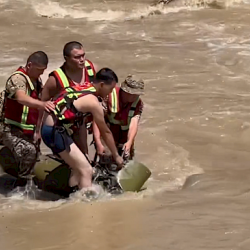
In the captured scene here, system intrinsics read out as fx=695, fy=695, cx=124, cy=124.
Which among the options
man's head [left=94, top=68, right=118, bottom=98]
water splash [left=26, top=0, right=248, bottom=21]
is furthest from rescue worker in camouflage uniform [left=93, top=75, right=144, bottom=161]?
water splash [left=26, top=0, right=248, bottom=21]

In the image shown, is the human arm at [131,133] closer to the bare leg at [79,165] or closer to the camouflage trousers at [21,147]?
the bare leg at [79,165]

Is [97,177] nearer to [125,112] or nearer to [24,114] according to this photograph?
[125,112]

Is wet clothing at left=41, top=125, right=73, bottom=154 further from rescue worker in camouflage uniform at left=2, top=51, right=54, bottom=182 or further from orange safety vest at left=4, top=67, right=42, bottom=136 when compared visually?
orange safety vest at left=4, top=67, right=42, bottom=136

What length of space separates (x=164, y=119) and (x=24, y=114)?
3.15 metres

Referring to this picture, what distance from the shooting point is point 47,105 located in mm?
5781

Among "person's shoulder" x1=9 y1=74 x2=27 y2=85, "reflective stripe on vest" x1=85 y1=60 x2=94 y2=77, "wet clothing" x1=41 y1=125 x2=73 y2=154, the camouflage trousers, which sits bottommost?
the camouflage trousers

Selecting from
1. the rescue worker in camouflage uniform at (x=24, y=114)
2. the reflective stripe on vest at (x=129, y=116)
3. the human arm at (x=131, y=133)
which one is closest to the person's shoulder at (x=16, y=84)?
the rescue worker in camouflage uniform at (x=24, y=114)

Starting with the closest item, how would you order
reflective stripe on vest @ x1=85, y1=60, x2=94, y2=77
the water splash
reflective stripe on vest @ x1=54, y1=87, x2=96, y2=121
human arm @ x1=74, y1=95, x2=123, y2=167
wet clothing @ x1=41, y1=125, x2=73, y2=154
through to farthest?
human arm @ x1=74, y1=95, x2=123, y2=167 < reflective stripe on vest @ x1=54, y1=87, x2=96, y2=121 < wet clothing @ x1=41, y1=125, x2=73, y2=154 < reflective stripe on vest @ x1=85, y1=60, x2=94, y2=77 < the water splash

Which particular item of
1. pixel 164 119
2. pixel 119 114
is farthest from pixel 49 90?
pixel 164 119

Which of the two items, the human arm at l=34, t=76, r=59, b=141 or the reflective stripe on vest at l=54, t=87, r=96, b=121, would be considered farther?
the human arm at l=34, t=76, r=59, b=141

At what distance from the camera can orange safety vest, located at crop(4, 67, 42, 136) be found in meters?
6.23

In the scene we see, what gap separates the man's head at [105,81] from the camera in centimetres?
564

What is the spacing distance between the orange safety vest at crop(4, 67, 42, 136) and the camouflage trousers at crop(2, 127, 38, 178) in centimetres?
6

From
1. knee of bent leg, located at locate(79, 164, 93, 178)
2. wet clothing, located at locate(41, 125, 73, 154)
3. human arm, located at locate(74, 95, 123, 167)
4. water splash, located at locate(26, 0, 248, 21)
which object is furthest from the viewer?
water splash, located at locate(26, 0, 248, 21)
